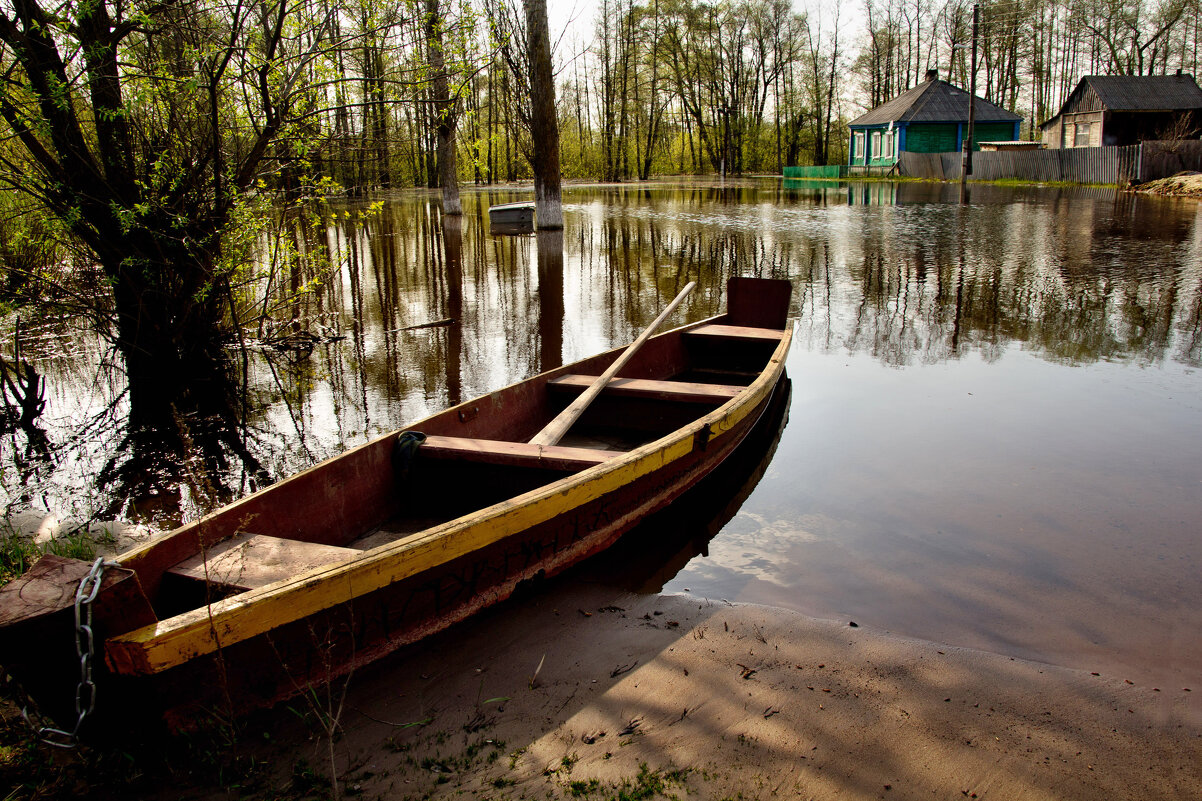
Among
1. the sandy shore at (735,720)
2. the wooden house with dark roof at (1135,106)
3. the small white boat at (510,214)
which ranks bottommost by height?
the sandy shore at (735,720)

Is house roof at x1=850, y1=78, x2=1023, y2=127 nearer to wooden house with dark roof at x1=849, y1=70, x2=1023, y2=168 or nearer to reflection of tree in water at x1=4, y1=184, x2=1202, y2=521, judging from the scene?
wooden house with dark roof at x1=849, y1=70, x2=1023, y2=168

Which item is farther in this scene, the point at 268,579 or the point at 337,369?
the point at 337,369

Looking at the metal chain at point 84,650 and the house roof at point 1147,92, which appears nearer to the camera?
the metal chain at point 84,650

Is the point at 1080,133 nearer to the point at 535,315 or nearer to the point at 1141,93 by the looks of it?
the point at 1141,93

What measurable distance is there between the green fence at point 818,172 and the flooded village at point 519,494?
32281 mm

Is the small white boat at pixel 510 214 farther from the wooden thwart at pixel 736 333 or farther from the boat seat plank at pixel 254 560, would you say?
the boat seat plank at pixel 254 560

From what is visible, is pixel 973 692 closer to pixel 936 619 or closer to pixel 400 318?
pixel 936 619

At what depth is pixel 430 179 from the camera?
48875 mm

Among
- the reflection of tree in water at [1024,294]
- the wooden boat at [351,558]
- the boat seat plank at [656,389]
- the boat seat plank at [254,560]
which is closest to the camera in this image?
the wooden boat at [351,558]

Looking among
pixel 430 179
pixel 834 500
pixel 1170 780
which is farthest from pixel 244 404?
pixel 430 179

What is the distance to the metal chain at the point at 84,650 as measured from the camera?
2191 mm

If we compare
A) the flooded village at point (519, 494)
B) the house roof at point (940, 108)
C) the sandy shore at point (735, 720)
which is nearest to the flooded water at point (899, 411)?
the flooded village at point (519, 494)

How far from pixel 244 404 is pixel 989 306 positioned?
28.3 ft

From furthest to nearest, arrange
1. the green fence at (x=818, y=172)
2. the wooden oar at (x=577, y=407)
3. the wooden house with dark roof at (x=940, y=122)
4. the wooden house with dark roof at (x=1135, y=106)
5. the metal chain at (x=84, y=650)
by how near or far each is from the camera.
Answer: the green fence at (x=818, y=172), the wooden house with dark roof at (x=940, y=122), the wooden house with dark roof at (x=1135, y=106), the wooden oar at (x=577, y=407), the metal chain at (x=84, y=650)
